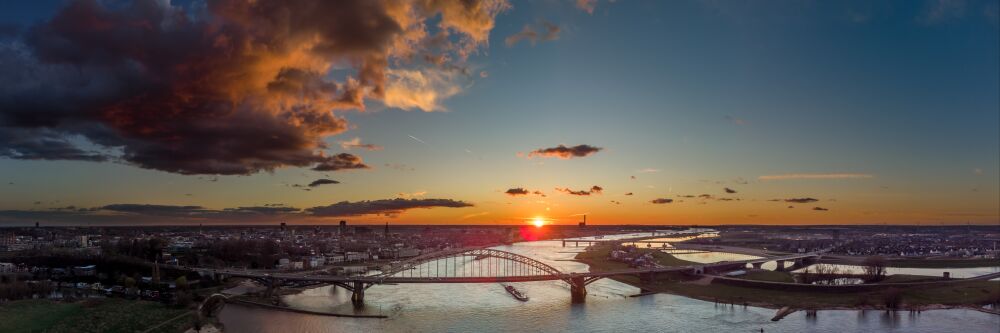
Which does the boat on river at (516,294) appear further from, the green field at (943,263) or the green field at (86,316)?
the green field at (943,263)

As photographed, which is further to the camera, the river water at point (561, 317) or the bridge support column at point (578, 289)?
the bridge support column at point (578, 289)

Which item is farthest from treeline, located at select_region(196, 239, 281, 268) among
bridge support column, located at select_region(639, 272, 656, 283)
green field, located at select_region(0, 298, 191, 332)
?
bridge support column, located at select_region(639, 272, 656, 283)

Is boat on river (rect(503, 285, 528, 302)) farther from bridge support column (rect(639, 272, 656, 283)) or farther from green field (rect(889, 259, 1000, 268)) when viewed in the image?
green field (rect(889, 259, 1000, 268))

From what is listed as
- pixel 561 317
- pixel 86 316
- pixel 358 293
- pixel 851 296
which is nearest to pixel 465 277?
pixel 358 293

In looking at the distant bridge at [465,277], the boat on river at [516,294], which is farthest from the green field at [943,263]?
the boat on river at [516,294]

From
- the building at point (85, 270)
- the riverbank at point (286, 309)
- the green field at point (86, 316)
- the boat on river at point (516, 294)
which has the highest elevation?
the green field at point (86, 316)
